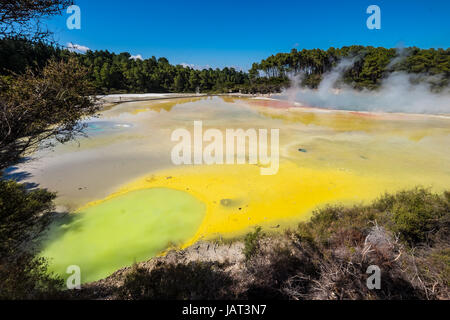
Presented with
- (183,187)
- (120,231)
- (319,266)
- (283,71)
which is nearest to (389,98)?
(283,71)

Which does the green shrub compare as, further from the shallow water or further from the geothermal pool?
the shallow water

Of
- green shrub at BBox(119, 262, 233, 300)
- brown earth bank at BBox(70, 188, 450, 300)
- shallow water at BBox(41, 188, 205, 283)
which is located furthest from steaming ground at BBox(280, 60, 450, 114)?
green shrub at BBox(119, 262, 233, 300)

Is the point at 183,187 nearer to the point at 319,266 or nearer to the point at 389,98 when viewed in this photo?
the point at 319,266

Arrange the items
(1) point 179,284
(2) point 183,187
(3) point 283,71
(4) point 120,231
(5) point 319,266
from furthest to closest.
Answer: (3) point 283,71 → (2) point 183,187 → (4) point 120,231 → (5) point 319,266 → (1) point 179,284

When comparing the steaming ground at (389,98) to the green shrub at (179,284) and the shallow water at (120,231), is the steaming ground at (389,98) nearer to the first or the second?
the shallow water at (120,231)

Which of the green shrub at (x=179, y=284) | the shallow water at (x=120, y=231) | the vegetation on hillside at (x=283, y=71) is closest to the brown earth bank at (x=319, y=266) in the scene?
the green shrub at (x=179, y=284)

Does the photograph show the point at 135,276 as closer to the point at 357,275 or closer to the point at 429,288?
the point at 357,275
